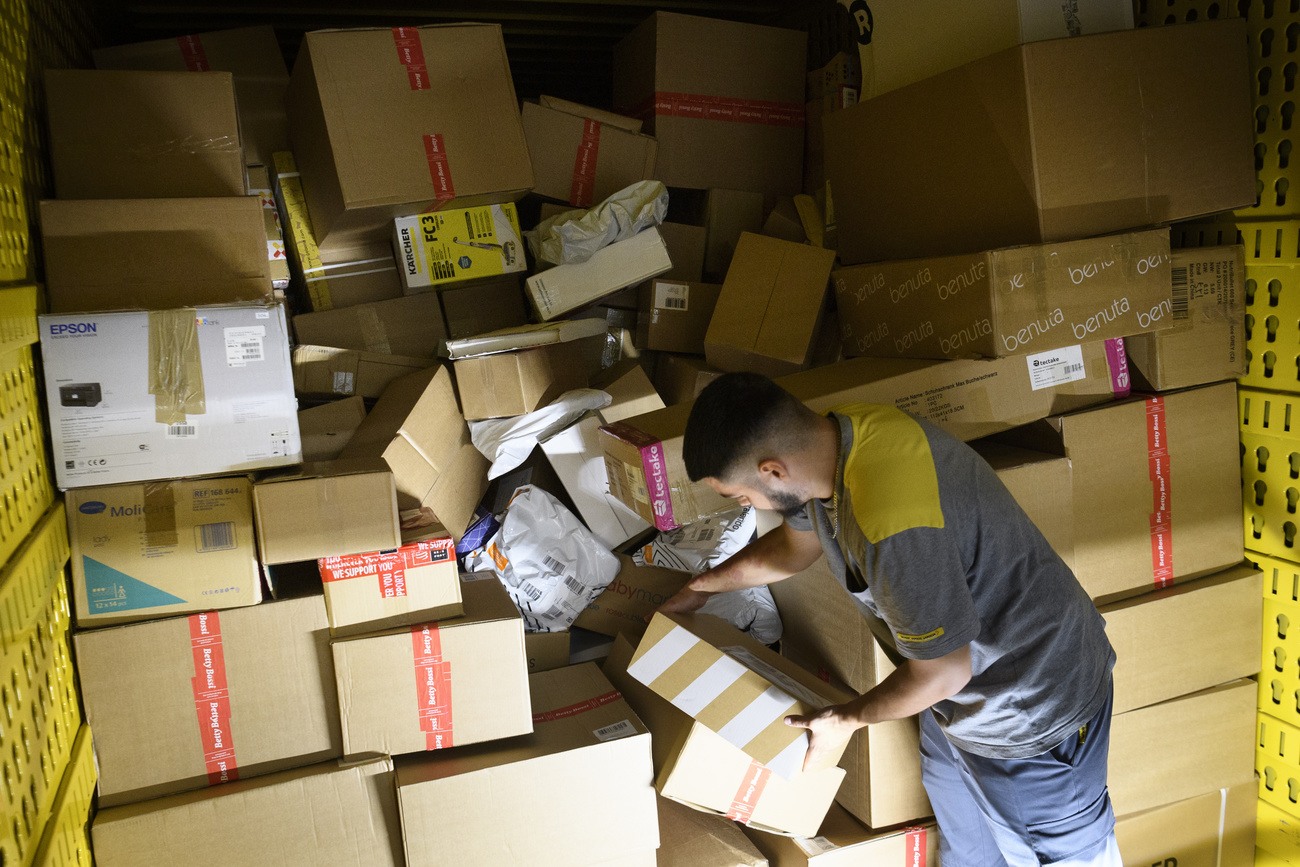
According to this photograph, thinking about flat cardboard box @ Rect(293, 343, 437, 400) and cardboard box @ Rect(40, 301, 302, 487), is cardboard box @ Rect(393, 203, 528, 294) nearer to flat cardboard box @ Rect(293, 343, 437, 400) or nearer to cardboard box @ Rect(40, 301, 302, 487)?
flat cardboard box @ Rect(293, 343, 437, 400)

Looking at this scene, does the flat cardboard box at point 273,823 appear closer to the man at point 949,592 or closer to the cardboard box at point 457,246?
the man at point 949,592

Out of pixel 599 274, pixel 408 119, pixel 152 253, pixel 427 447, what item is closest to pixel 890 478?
pixel 427 447

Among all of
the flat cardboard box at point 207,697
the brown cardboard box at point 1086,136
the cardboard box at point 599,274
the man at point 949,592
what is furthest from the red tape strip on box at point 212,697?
the brown cardboard box at point 1086,136

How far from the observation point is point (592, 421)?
2316 mm

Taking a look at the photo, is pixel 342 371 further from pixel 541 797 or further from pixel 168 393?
pixel 541 797

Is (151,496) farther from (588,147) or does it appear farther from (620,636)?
(588,147)

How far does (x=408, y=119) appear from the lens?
224 centimetres

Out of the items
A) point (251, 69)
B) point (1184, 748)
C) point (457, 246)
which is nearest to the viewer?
point (1184, 748)

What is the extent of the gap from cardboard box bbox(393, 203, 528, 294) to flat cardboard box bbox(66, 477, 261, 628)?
3.18ft

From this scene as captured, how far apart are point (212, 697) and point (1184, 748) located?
2.30m

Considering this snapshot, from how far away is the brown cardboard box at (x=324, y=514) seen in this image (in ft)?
5.59

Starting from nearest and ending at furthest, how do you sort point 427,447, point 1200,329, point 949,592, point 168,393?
1. point 949,592
2. point 168,393
3. point 1200,329
4. point 427,447

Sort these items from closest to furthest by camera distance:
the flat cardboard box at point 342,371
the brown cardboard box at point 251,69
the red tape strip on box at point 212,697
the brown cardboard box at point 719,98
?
1. the red tape strip on box at point 212,697
2. the flat cardboard box at point 342,371
3. the brown cardboard box at point 251,69
4. the brown cardboard box at point 719,98

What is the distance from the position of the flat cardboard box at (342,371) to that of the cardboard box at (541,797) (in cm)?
106
